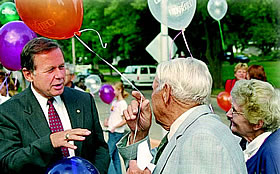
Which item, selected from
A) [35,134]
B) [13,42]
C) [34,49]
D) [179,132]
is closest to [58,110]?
[35,134]

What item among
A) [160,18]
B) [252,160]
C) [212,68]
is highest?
[160,18]

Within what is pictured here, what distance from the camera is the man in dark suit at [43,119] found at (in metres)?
2.20

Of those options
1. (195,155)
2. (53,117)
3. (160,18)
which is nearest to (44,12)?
(53,117)

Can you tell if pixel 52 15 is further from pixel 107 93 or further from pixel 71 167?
pixel 107 93

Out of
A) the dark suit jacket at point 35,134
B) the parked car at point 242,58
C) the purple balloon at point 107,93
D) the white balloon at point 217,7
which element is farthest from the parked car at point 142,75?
the dark suit jacket at point 35,134

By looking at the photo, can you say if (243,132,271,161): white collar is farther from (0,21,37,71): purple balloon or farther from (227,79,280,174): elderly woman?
(0,21,37,71): purple balloon

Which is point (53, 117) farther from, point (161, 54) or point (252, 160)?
point (161, 54)

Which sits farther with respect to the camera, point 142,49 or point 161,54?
point 142,49

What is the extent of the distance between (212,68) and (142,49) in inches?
314

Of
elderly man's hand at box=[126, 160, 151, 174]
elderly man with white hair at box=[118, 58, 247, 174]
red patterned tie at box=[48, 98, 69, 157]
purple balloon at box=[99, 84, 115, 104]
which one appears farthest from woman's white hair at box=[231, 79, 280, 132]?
purple balloon at box=[99, 84, 115, 104]

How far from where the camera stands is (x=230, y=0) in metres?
16.0

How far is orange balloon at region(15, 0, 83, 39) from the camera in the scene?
105 inches

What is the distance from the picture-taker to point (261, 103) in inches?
100

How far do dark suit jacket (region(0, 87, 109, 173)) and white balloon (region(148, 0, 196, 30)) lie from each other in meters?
2.34
